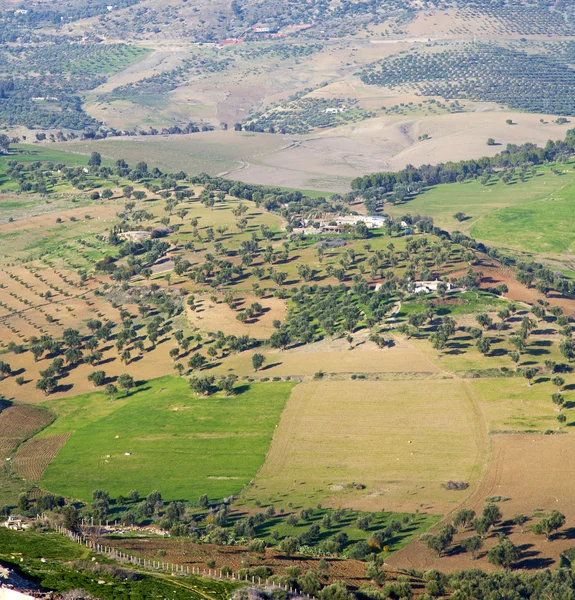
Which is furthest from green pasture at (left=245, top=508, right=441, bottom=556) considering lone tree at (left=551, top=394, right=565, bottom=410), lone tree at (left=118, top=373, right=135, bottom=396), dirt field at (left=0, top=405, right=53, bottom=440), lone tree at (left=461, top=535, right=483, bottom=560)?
lone tree at (left=118, top=373, right=135, bottom=396)

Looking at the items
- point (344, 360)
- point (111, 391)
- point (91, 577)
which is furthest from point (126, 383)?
point (91, 577)

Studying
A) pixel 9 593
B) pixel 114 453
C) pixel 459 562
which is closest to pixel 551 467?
pixel 459 562

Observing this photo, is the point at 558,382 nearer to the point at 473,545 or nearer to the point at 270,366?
the point at 270,366

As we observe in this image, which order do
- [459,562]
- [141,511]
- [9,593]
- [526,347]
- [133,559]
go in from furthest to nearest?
[526,347] < [141,511] < [459,562] < [133,559] < [9,593]

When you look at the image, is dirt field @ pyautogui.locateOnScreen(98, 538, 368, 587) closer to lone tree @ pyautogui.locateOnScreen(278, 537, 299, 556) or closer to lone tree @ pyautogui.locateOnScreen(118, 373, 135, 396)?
lone tree @ pyautogui.locateOnScreen(278, 537, 299, 556)

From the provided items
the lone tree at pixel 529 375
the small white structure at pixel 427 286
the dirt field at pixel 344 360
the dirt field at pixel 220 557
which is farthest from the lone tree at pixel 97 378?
the dirt field at pixel 220 557

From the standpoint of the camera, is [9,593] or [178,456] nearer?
[9,593]

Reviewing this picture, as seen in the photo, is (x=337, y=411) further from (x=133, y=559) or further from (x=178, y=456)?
(x=133, y=559)
